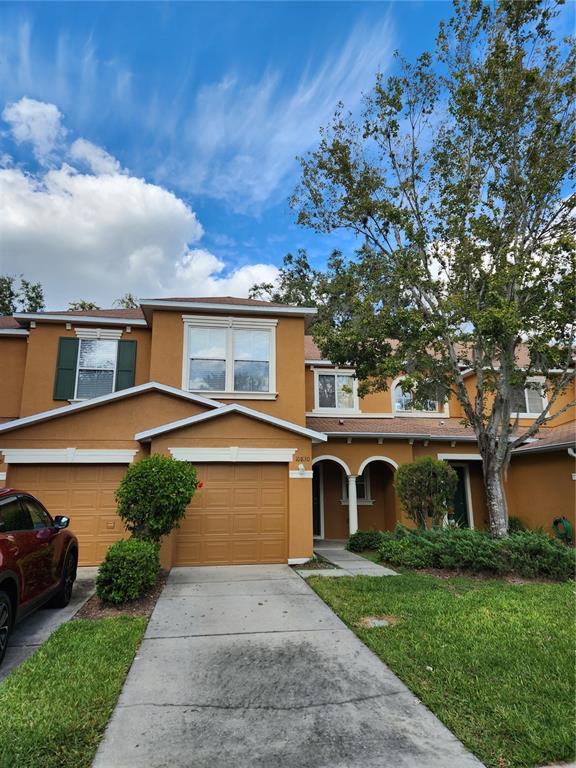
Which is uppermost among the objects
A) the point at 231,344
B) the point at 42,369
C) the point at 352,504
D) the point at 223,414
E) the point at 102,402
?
the point at 231,344

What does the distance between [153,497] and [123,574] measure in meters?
1.45

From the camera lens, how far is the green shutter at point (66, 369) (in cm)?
1166

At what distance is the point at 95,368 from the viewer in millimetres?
12055

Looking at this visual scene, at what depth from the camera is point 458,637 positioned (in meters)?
5.37

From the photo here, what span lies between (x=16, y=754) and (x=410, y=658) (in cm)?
368

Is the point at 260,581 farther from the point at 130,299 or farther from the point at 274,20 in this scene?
the point at 130,299

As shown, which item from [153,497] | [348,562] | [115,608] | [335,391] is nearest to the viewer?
[115,608]

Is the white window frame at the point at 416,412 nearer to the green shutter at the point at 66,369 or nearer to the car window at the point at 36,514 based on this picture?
the green shutter at the point at 66,369

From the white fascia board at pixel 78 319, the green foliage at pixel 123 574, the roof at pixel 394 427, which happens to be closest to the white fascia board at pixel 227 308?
the white fascia board at pixel 78 319

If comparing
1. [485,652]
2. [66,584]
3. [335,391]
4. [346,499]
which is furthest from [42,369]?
[485,652]

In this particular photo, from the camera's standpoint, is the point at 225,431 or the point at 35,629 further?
the point at 225,431

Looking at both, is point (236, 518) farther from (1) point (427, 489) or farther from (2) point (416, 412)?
(2) point (416, 412)

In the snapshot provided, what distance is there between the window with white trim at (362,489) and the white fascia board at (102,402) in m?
6.24

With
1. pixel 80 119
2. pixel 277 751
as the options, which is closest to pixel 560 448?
pixel 277 751
